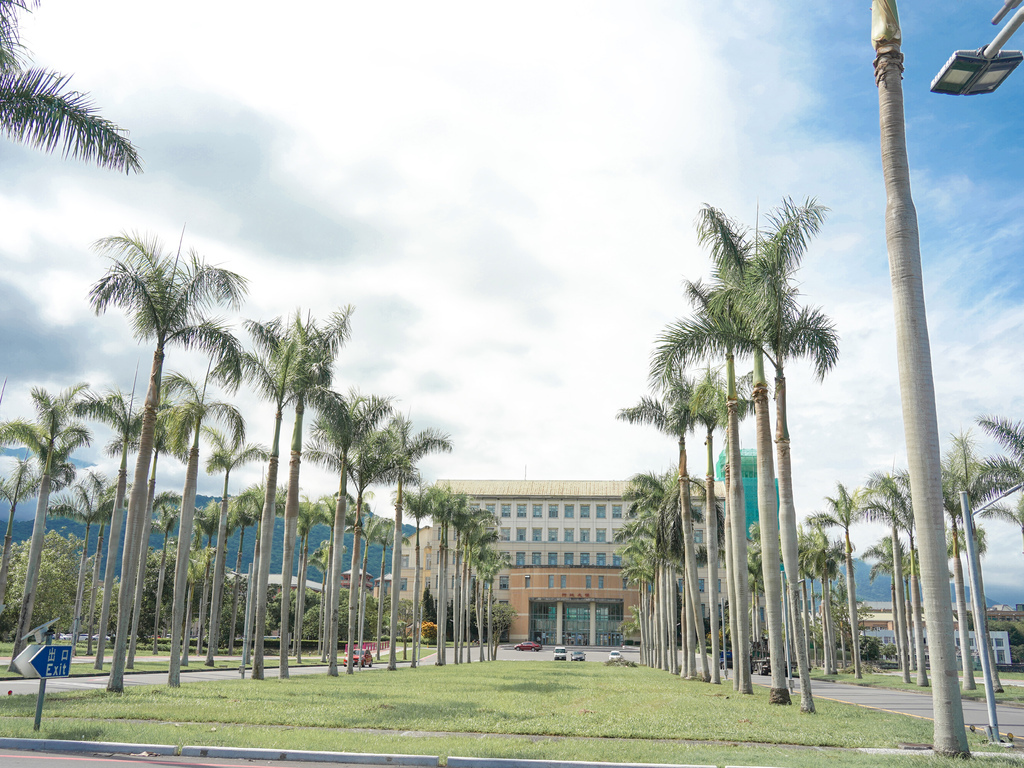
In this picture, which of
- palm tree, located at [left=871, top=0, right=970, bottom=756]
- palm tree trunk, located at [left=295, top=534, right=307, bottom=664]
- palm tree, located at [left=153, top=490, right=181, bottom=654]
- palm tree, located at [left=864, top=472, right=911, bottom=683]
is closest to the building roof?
palm tree, located at [left=153, top=490, right=181, bottom=654]

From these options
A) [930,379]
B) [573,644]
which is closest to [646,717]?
[930,379]

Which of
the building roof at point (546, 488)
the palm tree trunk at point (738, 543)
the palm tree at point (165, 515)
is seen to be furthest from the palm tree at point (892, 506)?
the building roof at point (546, 488)

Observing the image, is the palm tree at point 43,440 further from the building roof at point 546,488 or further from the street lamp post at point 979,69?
the building roof at point 546,488

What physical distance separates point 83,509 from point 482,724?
1885 inches

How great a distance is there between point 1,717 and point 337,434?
19.5m

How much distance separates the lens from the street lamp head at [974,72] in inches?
380

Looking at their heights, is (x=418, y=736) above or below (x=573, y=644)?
above

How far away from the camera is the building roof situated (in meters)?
123

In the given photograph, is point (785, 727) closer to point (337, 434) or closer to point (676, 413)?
point (676, 413)

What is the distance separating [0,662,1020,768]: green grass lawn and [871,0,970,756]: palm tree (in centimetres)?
119

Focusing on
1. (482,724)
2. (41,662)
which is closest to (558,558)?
(482,724)

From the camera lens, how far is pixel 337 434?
108 ft

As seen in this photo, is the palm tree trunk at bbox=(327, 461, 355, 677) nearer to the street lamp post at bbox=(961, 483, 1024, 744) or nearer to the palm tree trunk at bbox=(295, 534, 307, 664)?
the palm tree trunk at bbox=(295, 534, 307, 664)

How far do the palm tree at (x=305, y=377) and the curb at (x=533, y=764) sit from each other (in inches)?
783
